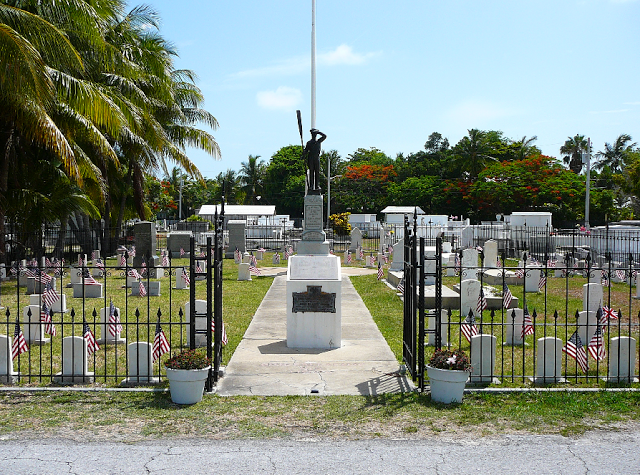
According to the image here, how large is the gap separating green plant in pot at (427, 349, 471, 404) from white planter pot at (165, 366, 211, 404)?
8.52ft

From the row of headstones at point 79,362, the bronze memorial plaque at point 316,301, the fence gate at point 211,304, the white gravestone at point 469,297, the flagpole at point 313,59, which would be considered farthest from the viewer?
the flagpole at point 313,59

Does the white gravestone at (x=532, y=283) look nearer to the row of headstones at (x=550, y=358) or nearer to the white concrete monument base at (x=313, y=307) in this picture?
the white concrete monument base at (x=313, y=307)

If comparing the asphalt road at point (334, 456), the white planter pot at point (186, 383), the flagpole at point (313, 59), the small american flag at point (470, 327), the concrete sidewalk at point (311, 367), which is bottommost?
the asphalt road at point (334, 456)

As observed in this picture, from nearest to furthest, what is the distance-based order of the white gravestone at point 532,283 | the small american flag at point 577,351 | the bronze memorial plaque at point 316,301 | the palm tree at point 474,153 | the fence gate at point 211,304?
the fence gate at point 211,304
the small american flag at point 577,351
the bronze memorial plaque at point 316,301
the white gravestone at point 532,283
the palm tree at point 474,153

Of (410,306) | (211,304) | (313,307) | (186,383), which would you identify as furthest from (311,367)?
(186,383)

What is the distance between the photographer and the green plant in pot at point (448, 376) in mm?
6809

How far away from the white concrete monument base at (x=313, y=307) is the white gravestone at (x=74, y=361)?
3.24 meters

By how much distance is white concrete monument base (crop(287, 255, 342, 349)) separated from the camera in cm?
962

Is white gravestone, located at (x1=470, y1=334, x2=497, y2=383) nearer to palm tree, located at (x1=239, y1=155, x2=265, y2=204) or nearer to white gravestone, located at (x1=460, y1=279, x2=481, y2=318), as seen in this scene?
white gravestone, located at (x1=460, y1=279, x2=481, y2=318)

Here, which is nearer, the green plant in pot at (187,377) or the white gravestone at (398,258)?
the green plant in pot at (187,377)

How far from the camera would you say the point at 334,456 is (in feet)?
17.8

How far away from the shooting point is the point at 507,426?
6.20 metres

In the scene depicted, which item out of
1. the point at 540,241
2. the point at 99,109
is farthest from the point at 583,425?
the point at 540,241

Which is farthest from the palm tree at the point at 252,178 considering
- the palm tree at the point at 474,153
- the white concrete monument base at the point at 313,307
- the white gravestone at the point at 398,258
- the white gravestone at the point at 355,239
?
the white concrete monument base at the point at 313,307
